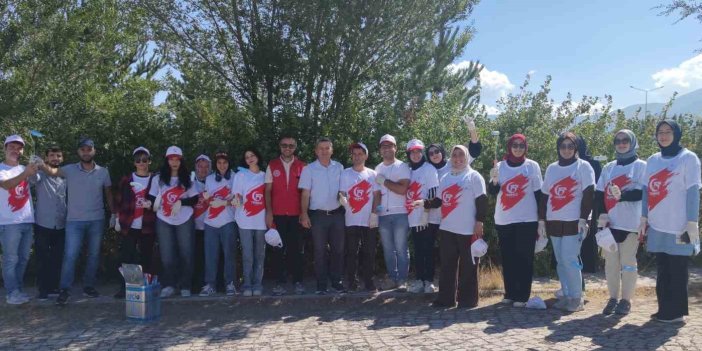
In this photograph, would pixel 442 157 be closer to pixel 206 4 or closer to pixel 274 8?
pixel 274 8

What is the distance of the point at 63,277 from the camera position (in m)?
6.91

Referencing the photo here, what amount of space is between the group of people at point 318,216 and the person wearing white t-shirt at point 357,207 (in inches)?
0.5

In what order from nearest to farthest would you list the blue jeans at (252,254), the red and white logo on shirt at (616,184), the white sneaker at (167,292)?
the red and white logo on shirt at (616,184) < the blue jeans at (252,254) < the white sneaker at (167,292)

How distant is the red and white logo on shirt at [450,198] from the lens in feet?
21.2

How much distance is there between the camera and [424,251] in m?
6.99

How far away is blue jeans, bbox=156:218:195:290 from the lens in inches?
274

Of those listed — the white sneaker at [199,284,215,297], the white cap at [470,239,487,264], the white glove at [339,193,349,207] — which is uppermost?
the white glove at [339,193,349,207]

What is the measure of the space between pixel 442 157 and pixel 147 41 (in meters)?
5.61

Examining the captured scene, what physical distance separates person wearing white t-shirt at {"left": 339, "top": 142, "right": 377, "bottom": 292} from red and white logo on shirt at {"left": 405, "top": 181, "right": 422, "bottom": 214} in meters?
0.44

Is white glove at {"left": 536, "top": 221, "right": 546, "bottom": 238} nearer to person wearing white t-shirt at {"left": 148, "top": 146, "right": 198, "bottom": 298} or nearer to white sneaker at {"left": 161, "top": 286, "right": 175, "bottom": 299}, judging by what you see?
person wearing white t-shirt at {"left": 148, "top": 146, "right": 198, "bottom": 298}

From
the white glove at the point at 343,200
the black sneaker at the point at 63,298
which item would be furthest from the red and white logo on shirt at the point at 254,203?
the black sneaker at the point at 63,298

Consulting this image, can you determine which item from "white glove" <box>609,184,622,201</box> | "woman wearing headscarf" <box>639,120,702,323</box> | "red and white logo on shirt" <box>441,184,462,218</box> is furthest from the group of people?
"woman wearing headscarf" <box>639,120,702,323</box>

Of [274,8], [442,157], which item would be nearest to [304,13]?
[274,8]

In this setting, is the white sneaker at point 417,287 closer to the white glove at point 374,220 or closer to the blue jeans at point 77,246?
the white glove at point 374,220
